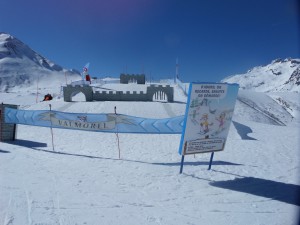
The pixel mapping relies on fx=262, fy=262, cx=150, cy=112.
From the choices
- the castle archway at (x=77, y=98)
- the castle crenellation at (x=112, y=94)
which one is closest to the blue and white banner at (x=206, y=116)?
the castle crenellation at (x=112, y=94)

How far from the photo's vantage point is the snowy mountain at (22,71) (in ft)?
429

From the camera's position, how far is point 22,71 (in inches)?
6043

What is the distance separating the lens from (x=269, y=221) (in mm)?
5684

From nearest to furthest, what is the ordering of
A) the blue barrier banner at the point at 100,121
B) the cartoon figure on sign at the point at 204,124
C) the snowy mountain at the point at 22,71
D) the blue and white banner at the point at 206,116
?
the blue and white banner at the point at 206,116 → the cartoon figure on sign at the point at 204,124 → the blue barrier banner at the point at 100,121 → the snowy mountain at the point at 22,71

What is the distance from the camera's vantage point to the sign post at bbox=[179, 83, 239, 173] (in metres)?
8.27

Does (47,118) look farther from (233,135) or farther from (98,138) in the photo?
(233,135)

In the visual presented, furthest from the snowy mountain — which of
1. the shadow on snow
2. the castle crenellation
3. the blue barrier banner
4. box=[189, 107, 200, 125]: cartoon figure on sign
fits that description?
the shadow on snow

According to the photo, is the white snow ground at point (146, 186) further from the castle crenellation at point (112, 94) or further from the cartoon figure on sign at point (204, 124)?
the castle crenellation at point (112, 94)

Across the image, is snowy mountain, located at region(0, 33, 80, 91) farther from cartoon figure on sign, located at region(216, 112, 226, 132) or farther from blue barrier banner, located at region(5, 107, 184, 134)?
cartoon figure on sign, located at region(216, 112, 226, 132)

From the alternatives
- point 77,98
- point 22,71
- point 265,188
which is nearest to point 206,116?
point 265,188

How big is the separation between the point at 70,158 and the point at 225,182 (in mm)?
5997

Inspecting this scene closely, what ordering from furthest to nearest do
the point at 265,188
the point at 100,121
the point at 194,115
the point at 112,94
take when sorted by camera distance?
1. the point at 112,94
2. the point at 100,121
3. the point at 194,115
4. the point at 265,188

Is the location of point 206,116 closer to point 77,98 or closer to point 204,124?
point 204,124

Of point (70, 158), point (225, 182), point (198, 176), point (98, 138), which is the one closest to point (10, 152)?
point (70, 158)
